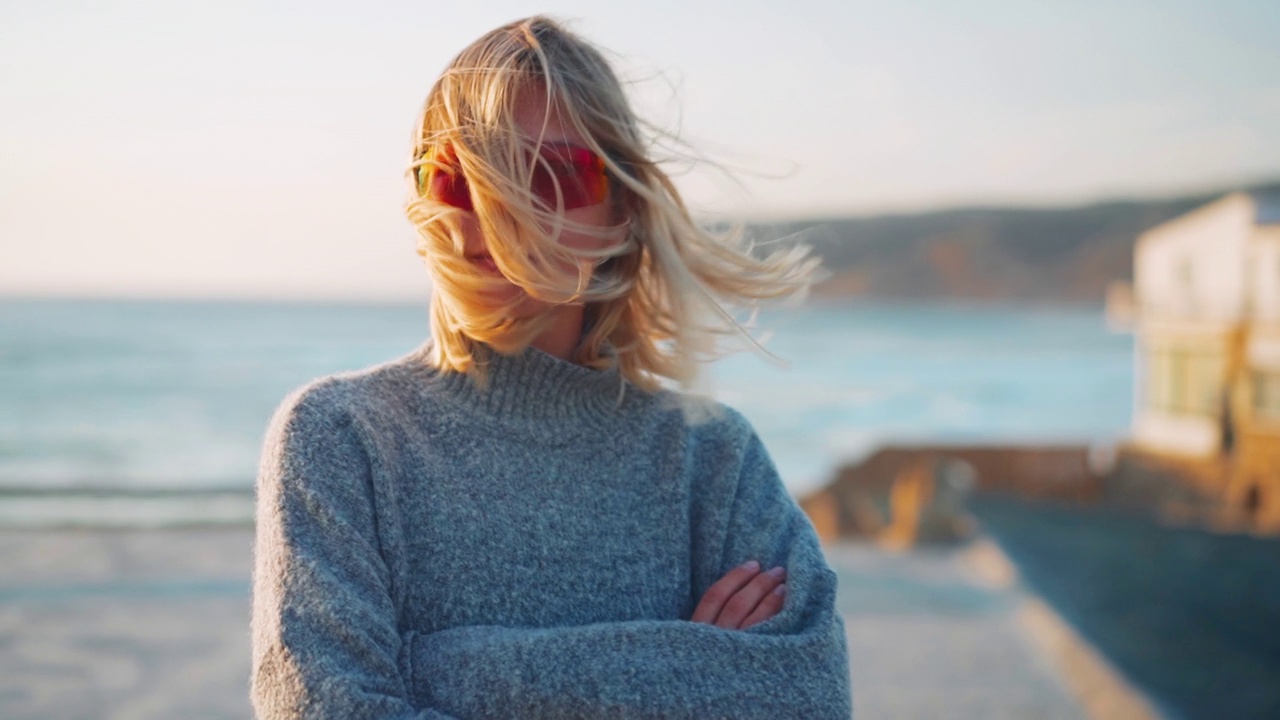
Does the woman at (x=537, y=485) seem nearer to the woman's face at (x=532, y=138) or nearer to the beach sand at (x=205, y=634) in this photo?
the woman's face at (x=532, y=138)

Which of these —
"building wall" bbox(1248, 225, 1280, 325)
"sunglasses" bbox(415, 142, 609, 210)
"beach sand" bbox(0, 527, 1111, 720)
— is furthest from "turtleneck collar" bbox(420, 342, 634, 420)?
"building wall" bbox(1248, 225, 1280, 325)

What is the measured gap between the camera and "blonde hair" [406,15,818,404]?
1.29 metres

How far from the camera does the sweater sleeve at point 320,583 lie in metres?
1.12

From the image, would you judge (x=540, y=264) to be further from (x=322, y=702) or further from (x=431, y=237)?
(x=322, y=702)

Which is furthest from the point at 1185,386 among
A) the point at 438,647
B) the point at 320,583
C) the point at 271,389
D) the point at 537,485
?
the point at 320,583

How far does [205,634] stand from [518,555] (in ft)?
14.4

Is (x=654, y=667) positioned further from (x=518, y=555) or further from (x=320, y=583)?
(x=320, y=583)

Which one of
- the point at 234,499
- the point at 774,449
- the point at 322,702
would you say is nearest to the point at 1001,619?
the point at 322,702

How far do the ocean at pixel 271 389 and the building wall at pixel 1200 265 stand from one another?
402 cm

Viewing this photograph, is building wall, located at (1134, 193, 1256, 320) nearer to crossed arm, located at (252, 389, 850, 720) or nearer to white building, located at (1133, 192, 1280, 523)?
white building, located at (1133, 192, 1280, 523)

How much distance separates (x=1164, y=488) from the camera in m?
17.8

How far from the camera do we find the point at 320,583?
1.16 m

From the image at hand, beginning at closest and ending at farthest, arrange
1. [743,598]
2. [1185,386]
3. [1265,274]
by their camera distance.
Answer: [743,598] → [1265,274] → [1185,386]

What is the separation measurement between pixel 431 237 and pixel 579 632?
0.52m
